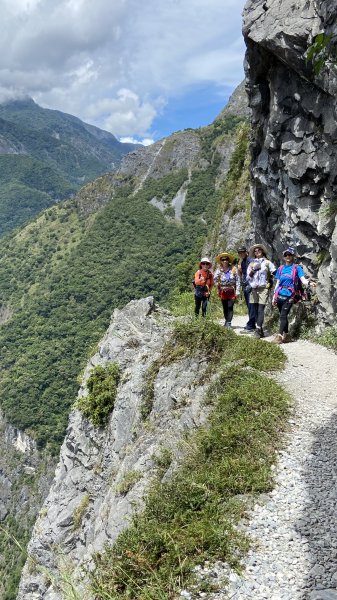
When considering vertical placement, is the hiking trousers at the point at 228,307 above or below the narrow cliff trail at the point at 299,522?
above

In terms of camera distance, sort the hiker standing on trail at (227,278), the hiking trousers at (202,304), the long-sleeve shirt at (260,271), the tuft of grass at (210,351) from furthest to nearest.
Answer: the hiking trousers at (202,304) < the hiker standing on trail at (227,278) < the long-sleeve shirt at (260,271) < the tuft of grass at (210,351)

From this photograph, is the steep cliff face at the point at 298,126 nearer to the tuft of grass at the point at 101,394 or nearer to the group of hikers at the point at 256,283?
the group of hikers at the point at 256,283

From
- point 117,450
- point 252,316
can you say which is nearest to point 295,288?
point 252,316

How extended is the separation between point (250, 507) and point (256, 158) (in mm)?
16402

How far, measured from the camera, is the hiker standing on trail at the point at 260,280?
13.1 m

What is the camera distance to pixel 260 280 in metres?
13.0

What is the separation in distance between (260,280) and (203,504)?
8.39 metres

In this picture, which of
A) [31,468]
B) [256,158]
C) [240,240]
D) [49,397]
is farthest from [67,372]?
[256,158]

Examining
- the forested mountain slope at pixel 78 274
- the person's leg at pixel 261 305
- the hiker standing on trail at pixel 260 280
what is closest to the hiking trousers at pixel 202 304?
the hiker standing on trail at pixel 260 280

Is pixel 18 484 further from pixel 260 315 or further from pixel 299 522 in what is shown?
pixel 299 522

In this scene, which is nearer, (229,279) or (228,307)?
(229,279)

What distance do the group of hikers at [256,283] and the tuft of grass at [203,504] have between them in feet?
15.2

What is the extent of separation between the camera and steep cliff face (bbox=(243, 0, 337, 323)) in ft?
42.0

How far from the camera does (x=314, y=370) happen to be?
970 cm
